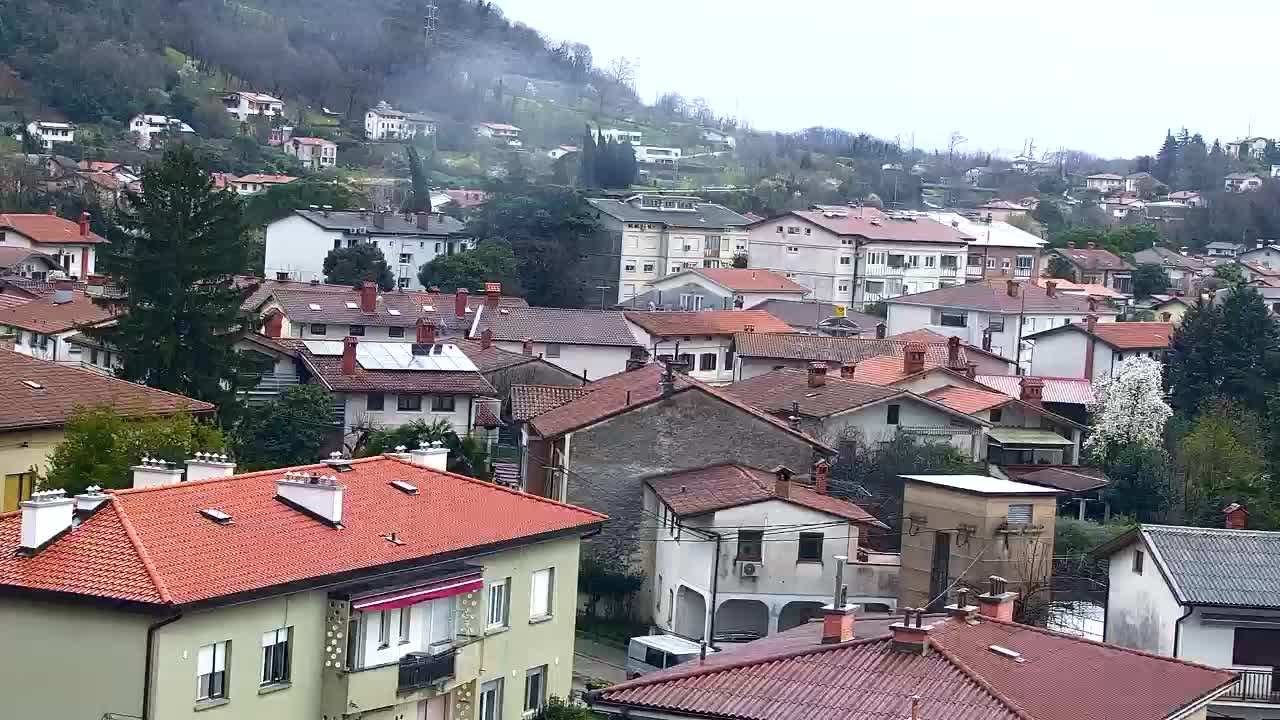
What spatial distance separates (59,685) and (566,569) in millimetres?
7034

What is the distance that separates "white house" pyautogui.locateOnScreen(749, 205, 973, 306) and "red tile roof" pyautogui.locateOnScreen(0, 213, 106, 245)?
26.9m

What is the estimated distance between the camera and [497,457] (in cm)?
4100

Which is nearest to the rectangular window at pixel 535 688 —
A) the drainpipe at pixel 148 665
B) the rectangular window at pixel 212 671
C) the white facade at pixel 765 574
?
the rectangular window at pixel 212 671

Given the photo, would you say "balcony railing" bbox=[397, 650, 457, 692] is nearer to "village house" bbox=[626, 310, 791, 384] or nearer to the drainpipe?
the drainpipe

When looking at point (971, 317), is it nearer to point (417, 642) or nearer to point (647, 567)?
point (647, 567)

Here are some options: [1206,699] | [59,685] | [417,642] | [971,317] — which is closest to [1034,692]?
[1206,699]

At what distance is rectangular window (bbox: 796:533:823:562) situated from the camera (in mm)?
30500

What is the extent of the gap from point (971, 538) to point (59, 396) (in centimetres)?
1346

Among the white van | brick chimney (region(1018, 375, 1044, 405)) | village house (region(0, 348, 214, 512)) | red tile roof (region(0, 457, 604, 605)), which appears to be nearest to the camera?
red tile roof (region(0, 457, 604, 605))

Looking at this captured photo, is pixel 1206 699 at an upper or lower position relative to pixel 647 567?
upper

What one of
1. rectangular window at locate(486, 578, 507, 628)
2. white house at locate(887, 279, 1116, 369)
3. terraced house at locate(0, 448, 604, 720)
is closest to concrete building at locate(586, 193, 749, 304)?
white house at locate(887, 279, 1116, 369)

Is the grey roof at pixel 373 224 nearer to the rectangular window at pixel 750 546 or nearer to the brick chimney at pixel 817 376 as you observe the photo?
the brick chimney at pixel 817 376

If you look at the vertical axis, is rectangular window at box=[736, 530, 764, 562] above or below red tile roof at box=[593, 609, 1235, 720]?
below

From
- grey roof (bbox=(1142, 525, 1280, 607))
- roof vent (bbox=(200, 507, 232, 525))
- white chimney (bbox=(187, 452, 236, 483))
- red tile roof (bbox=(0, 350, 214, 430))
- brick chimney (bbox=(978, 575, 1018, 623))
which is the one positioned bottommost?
grey roof (bbox=(1142, 525, 1280, 607))
